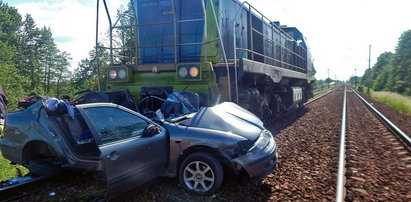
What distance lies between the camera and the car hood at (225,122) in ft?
15.0

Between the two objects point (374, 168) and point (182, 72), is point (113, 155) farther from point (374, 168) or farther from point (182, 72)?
point (374, 168)

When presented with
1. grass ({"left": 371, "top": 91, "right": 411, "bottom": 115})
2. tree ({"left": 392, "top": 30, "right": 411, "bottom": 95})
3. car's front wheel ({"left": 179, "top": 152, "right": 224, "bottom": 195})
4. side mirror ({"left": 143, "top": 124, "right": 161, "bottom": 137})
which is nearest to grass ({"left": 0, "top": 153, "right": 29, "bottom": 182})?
side mirror ({"left": 143, "top": 124, "right": 161, "bottom": 137})

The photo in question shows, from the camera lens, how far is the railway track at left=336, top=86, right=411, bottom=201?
4.52m

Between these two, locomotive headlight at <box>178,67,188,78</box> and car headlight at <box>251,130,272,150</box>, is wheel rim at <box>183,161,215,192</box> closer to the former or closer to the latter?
car headlight at <box>251,130,272,150</box>

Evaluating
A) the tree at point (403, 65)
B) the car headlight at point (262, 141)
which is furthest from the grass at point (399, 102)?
the car headlight at point (262, 141)

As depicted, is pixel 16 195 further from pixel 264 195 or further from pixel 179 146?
pixel 264 195

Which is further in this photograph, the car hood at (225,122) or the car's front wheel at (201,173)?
the car hood at (225,122)

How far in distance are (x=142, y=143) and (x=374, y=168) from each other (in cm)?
425

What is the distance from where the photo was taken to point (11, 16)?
49.1 metres

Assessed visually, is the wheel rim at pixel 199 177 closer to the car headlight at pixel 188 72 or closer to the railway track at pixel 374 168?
the railway track at pixel 374 168

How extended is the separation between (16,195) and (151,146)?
75.4 inches

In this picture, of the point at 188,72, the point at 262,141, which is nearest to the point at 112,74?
the point at 188,72

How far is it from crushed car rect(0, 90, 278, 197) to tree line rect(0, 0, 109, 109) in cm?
4212

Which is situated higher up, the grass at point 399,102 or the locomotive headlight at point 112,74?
the locomotive headlight at point 112,74
